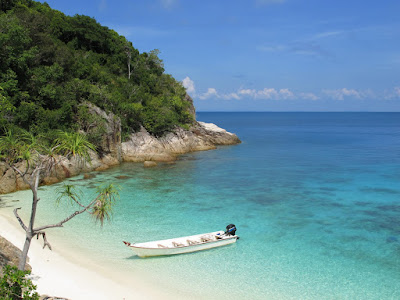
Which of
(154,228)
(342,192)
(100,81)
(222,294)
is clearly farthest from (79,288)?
(100,81)

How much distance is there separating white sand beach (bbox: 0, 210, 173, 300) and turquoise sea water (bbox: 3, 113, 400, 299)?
2.75 ft

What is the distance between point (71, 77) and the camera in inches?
1622

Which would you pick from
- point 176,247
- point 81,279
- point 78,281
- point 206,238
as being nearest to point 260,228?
point 206,238

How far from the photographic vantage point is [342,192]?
97.3 ft

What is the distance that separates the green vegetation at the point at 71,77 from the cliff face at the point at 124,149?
6.02 ft

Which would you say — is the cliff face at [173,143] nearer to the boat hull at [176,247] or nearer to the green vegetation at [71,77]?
the green vegetation at [71,77]

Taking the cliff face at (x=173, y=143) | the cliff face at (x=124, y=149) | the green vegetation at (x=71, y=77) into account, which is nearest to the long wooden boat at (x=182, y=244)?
the cliff face at (x=124, y=149)

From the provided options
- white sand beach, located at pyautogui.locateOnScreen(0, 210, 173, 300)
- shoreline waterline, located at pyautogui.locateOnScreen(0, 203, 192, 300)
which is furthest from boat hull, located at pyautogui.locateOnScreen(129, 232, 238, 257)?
white sand beach, located at pyautogui.locateOnScreen(0, 210, 173, 300)

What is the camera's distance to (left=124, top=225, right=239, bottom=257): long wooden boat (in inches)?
614

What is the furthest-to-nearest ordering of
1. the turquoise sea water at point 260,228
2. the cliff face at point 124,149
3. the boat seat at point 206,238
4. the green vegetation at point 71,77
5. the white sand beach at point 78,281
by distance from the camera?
1. the green vegetation at point 71,77
2. the cliff face at point 124,149
3. the boat seat at point 206,238
4. the turquoise sea water at point 260,228
5. the white sand beach at point 78,281

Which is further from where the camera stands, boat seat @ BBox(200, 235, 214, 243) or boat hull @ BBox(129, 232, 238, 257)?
boat seat @ BBox(200, 235, 214, 243)

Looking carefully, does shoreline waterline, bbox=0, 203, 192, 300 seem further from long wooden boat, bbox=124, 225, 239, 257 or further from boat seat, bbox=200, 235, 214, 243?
boat seat, bbox=200, 235, 214, 243

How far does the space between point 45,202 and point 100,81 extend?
25.6m

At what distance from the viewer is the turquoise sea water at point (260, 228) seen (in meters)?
14.1
